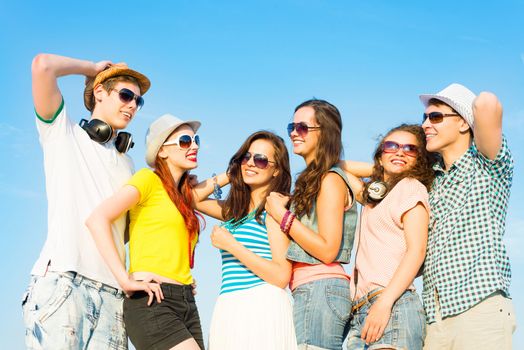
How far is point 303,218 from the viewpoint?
585 cm

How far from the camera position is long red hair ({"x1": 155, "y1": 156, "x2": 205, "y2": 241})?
6.14 meters

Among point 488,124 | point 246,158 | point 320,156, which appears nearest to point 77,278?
point 246,158

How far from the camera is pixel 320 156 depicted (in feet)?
20.0

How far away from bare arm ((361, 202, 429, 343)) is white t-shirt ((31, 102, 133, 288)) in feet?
8.45

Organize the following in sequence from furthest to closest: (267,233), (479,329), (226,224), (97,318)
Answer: (226,224) → (267,233) → (97,318) → (479,329)

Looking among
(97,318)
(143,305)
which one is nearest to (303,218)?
(143,305)

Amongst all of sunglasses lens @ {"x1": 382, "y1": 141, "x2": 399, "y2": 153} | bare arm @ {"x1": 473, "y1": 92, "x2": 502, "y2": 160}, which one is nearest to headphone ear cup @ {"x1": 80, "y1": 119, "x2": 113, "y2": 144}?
sunglasses lens @ {"x1": 382, "y1": 141, "x2": 399, "y2": 153}

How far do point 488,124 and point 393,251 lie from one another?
1469mm

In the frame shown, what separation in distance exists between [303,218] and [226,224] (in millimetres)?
1042

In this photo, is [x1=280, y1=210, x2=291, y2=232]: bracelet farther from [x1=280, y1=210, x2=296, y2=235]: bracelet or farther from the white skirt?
the white skirt

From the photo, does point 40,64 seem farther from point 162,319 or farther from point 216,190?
point 162,319

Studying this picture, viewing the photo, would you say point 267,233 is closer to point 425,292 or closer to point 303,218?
point 303,218

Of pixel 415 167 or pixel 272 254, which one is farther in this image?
pixel 415 167

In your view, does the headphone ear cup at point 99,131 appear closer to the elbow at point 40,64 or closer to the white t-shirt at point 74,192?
the white t-shirt at point 74,192
